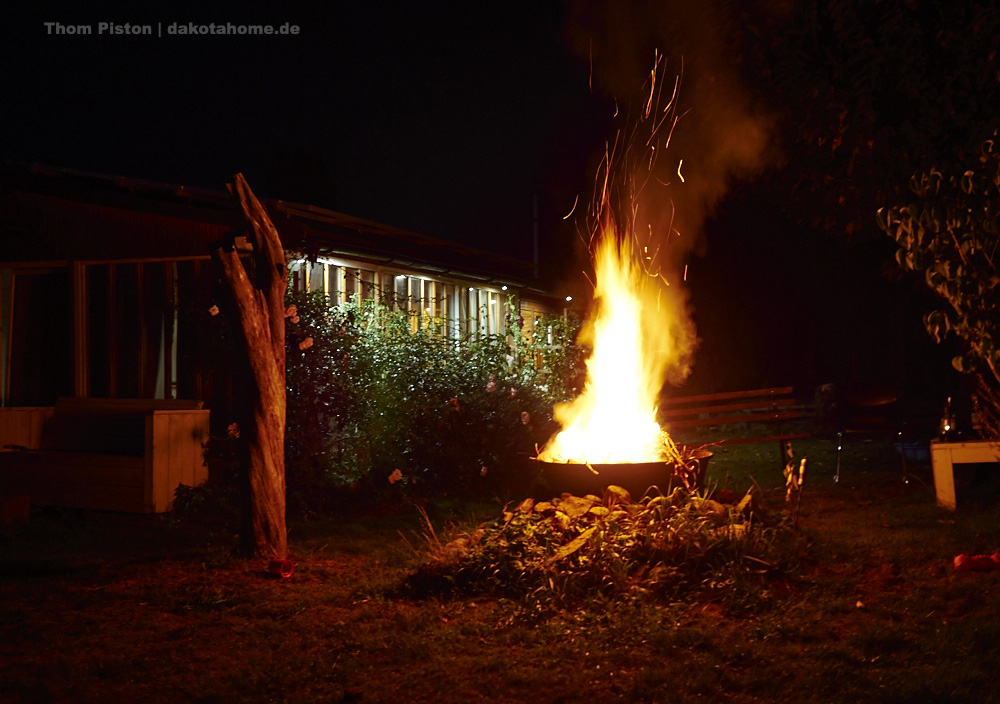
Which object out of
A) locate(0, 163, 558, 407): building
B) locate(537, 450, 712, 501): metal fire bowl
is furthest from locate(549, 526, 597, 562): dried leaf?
locate(0, 163, 558, 407): building

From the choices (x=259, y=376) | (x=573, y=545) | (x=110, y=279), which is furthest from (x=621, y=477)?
(x=110, y=279)

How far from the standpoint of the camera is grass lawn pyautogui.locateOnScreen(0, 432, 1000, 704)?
3.81m

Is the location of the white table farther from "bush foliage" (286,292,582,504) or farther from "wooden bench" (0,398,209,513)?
"wooden bench" (0,398,209,513)

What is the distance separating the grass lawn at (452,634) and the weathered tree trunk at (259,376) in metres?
0.29

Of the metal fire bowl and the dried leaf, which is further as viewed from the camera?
the metal fire bowl

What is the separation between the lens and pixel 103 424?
28.7ft

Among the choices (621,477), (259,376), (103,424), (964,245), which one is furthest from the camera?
(103,424)

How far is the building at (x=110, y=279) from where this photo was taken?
9453 millimetres

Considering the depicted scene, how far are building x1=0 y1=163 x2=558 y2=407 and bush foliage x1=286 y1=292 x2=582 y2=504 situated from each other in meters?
1.25

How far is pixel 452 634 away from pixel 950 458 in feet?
18.5

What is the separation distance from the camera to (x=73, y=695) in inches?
148

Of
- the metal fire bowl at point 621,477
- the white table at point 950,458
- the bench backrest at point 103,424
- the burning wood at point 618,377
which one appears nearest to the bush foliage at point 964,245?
the metal fire bowl at point 621,477

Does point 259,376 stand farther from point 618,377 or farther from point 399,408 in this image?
point 618,377

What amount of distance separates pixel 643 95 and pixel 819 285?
44.8 ft
